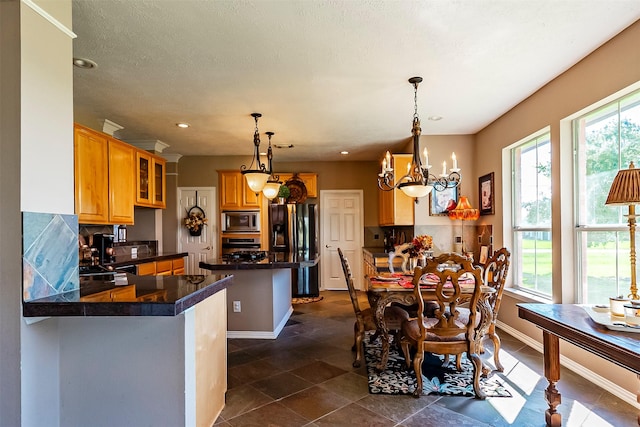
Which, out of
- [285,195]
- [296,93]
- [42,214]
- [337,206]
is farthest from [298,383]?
[337,206]

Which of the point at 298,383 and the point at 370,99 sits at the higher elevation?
the point at 370,99

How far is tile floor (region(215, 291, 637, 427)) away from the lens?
7.37 feet

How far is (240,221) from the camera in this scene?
20.4 feet

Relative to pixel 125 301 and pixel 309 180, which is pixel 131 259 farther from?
pixel 309 180

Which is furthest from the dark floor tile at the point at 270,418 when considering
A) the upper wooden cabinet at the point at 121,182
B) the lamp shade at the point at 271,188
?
the upper wooden cabinet at the point at 121,182

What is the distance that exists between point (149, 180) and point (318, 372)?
3616 millimetres

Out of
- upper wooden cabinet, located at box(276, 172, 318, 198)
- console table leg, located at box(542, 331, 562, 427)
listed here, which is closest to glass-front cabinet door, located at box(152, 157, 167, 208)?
upper wooden cabinet, located at box(276, 172, 318, 198)

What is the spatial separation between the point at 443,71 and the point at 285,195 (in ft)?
12.9

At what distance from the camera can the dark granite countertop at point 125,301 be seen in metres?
1.50

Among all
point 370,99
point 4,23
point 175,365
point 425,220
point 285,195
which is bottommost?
point 175,365

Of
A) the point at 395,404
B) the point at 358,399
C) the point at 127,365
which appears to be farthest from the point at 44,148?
the point at 395,404

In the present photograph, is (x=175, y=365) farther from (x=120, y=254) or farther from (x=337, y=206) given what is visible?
(x=337, y=206)

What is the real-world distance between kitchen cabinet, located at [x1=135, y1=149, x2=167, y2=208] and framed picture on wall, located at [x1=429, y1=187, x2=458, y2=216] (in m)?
3.92

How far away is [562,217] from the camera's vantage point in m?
3.06
